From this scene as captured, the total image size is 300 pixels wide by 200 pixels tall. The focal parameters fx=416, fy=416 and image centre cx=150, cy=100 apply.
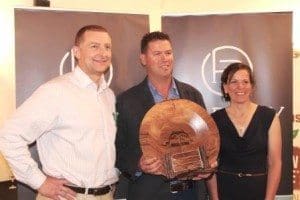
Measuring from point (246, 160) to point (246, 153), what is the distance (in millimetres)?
39

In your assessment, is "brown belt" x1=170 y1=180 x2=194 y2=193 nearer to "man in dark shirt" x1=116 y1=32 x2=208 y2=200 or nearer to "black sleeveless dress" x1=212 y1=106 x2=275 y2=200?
"man in dark shirt" x1=116 y1=32 x2=208 y2=200

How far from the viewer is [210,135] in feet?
7.04

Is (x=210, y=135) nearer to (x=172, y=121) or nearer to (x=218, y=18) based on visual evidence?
(x=172, y=121)

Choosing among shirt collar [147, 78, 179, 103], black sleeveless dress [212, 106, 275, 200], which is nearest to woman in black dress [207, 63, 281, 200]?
black sleeveless dress [212, 106, 275, 200]

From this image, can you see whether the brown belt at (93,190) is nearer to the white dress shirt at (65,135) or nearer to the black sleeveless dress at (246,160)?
the white dress shirt at (65,135)

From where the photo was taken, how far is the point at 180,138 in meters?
2.10

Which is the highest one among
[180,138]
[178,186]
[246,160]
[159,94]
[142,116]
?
[159,94]

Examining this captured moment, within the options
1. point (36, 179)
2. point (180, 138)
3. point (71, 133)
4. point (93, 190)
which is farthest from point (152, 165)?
point (36, 179)

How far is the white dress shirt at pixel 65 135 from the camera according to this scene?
6.36 feet

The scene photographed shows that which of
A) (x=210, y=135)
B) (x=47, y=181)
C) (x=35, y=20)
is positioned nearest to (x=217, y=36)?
(x=210, y=135)

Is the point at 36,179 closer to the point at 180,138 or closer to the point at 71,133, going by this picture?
the point at 71,133

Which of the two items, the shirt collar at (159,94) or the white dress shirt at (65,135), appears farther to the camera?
the shirt collar at (159,94)

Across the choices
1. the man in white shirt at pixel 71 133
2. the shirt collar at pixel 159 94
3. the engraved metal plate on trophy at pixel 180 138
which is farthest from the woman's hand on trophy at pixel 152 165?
the shirt collar at pixel 159 94

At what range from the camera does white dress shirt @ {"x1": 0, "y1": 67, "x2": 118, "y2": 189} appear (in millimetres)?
1938
